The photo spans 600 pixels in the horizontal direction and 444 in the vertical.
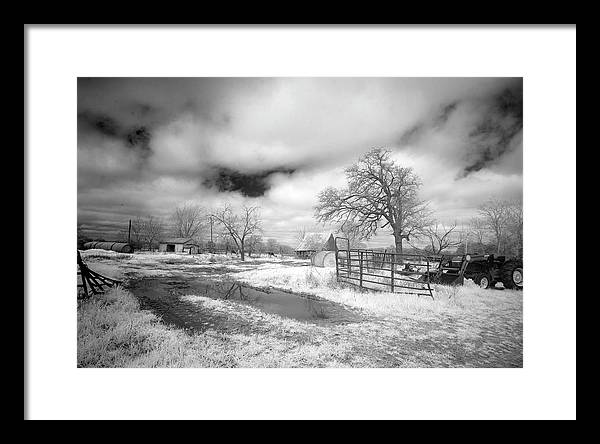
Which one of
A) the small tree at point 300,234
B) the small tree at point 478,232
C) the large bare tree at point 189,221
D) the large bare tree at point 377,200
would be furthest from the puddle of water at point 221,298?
the small tree at point 478,232

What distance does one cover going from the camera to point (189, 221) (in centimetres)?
246

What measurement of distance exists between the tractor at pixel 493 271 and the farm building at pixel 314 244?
142cm

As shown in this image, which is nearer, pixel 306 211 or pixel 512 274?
pixel 512 274

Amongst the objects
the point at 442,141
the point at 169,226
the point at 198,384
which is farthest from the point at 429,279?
the point at 169,226

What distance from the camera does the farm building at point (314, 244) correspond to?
98.5 inches

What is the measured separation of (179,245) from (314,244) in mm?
1565

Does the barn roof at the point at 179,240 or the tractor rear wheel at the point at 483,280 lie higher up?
the barn roof at the point at 179,240

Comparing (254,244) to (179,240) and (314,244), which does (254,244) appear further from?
(179,240)

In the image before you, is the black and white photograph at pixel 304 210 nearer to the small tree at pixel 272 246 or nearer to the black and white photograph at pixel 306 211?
the black and white photograph at pixel 306 211

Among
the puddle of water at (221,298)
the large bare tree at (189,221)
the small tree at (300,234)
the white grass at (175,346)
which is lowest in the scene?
the white grass at (175,346)

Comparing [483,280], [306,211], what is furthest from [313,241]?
[483,280]

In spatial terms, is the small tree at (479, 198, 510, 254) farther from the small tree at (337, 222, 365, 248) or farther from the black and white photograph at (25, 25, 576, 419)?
the small tree at (337, 222, 365, 248)

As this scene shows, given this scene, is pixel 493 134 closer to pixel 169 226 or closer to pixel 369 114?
pixel 369 114
